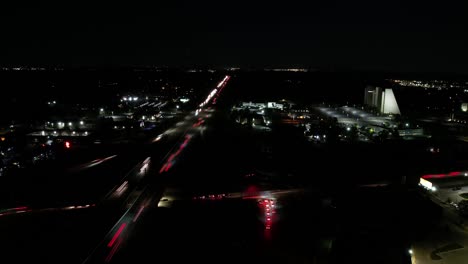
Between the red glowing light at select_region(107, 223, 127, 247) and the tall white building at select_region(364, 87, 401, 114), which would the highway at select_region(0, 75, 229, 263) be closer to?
the red glowing light at select_region(107, 223, 127, 247)

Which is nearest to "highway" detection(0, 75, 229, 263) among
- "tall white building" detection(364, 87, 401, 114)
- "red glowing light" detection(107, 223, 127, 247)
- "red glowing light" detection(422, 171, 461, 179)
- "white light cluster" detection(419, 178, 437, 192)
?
"red glowing light" detection(107, 223, 127, 247)

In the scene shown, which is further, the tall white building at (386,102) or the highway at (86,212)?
the tall white building at (386,102)

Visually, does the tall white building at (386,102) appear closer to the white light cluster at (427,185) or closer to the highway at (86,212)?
the white light cluster at (427,185)

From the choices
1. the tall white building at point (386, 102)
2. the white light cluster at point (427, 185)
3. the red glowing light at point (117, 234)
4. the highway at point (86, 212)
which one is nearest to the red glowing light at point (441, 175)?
the white light cluster at point (427, 185)

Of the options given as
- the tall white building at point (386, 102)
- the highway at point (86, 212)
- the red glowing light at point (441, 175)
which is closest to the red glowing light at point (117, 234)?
the highway at point (86, 212)

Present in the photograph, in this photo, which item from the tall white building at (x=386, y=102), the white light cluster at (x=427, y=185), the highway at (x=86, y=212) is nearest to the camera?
the highway at (x=86, y=212)

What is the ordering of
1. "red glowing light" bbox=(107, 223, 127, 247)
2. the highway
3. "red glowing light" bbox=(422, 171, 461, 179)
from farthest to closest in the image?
"red glowing light" bbox=(422, 171, 461, 179), "red glowing light" bbox=(107, 223, 127, 247), the highway

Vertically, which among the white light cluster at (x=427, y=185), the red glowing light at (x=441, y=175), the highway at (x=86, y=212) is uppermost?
the red glowing light at (x=441, y=175)

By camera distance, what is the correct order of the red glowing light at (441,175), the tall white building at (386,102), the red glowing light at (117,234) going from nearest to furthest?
the red glowing light at (117,234) < the red glowing light at (441,175) < the tall white building at (386,102)

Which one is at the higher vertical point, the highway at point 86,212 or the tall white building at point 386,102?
the tall white building at point 386,102

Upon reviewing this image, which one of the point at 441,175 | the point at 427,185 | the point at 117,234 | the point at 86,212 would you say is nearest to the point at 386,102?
the point at 441,175

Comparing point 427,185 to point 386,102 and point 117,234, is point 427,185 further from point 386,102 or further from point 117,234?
point 386,102
